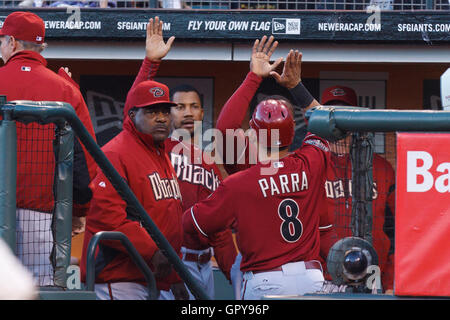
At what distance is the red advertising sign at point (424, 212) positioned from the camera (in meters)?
3.36

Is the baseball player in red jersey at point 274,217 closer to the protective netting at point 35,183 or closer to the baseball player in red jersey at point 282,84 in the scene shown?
the baseball player in red jersey at point 282,84

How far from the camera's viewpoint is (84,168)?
4.17 metres

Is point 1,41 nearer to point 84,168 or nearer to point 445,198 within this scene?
point 84,168

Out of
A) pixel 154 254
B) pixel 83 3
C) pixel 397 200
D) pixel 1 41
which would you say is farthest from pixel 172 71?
pixel 397 200

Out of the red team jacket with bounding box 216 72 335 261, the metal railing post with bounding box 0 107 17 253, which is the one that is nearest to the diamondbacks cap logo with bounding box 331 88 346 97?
the red team jacket with bounding box 216 72 335 261

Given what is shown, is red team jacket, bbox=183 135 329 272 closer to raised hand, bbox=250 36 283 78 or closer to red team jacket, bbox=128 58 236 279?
raised hand, bbox=250 36 283 78

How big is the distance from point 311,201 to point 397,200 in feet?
3.50

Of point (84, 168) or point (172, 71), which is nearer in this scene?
point (84, 168)

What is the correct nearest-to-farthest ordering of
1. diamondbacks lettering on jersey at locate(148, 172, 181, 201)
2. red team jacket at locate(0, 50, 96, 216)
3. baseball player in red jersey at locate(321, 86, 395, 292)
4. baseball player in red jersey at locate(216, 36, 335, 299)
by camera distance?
baseball player in red jersey at locate(321, 86, 395, 292) → red team jacket at locate(0, 50, 96, 216) → diamondbacks lettering on jersey at locate(148, 172, 181, 201) → baseball player in red jersey at locate(216, 36, 335, 299)

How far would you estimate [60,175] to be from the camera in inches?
153

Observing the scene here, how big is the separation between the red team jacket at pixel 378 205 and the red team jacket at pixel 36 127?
1312 mm

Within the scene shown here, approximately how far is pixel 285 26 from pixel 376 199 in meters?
3.43

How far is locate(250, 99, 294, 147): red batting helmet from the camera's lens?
4.45m

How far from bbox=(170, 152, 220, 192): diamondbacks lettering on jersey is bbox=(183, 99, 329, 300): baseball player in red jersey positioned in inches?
47.6
